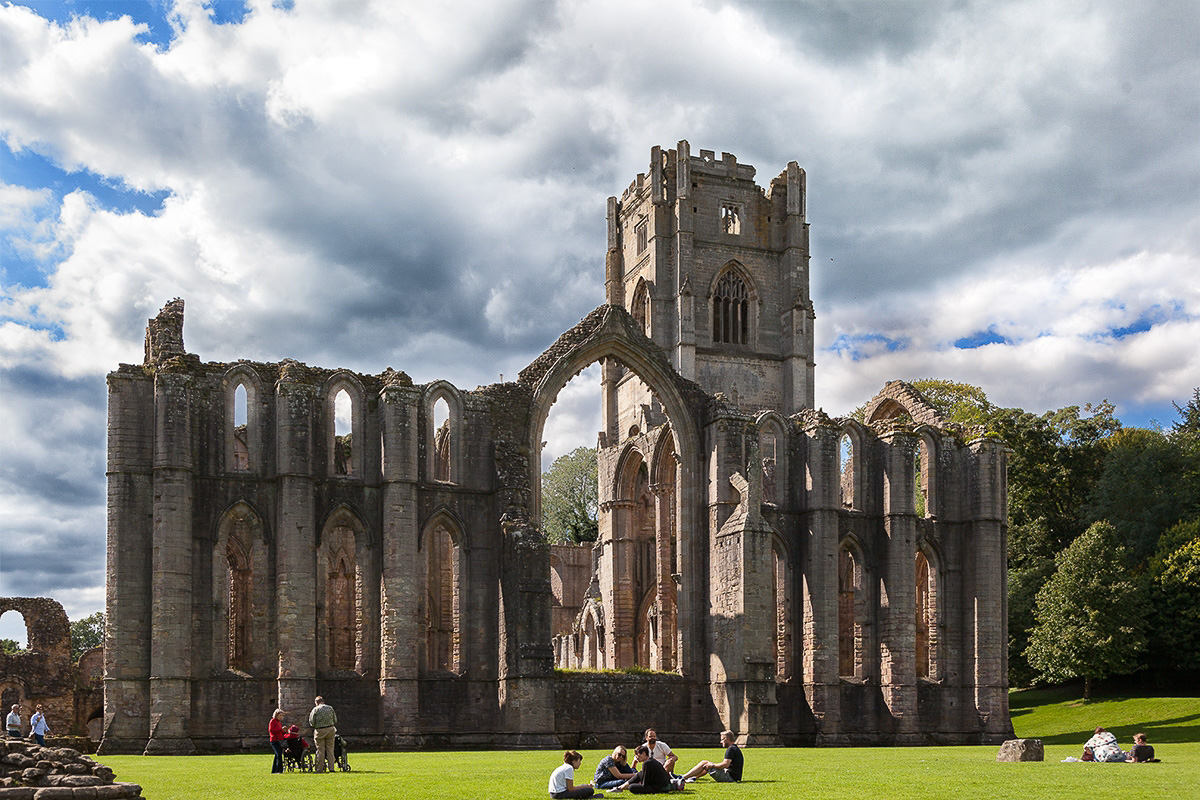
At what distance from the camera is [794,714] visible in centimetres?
3581

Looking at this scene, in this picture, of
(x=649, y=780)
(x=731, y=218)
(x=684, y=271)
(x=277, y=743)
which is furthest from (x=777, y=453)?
(x=731, y=218)

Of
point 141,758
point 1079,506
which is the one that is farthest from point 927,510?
point 141,758

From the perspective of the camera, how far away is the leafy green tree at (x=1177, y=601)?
43.8 metres

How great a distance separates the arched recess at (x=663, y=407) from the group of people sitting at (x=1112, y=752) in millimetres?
12195

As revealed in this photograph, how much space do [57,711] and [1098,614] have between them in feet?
115

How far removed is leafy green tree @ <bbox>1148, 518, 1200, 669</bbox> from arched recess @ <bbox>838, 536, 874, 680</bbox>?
12944mm

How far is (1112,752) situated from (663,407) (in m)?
15.4

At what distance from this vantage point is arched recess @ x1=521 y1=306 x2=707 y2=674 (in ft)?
112

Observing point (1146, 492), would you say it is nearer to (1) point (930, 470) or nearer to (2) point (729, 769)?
(1) point (930, 470)

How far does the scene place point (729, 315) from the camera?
3061 inches

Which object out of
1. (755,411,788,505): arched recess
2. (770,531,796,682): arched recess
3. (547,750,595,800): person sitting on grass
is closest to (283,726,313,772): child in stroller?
(547,750,595,800): person sitting on grass

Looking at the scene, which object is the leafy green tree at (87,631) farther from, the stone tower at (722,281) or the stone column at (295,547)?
the stone column at (295,547)

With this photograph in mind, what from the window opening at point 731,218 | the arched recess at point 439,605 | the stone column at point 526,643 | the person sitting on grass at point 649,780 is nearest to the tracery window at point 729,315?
the window opening at point 731,218

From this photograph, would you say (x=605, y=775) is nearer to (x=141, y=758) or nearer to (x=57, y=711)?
(x=141, y=758)
